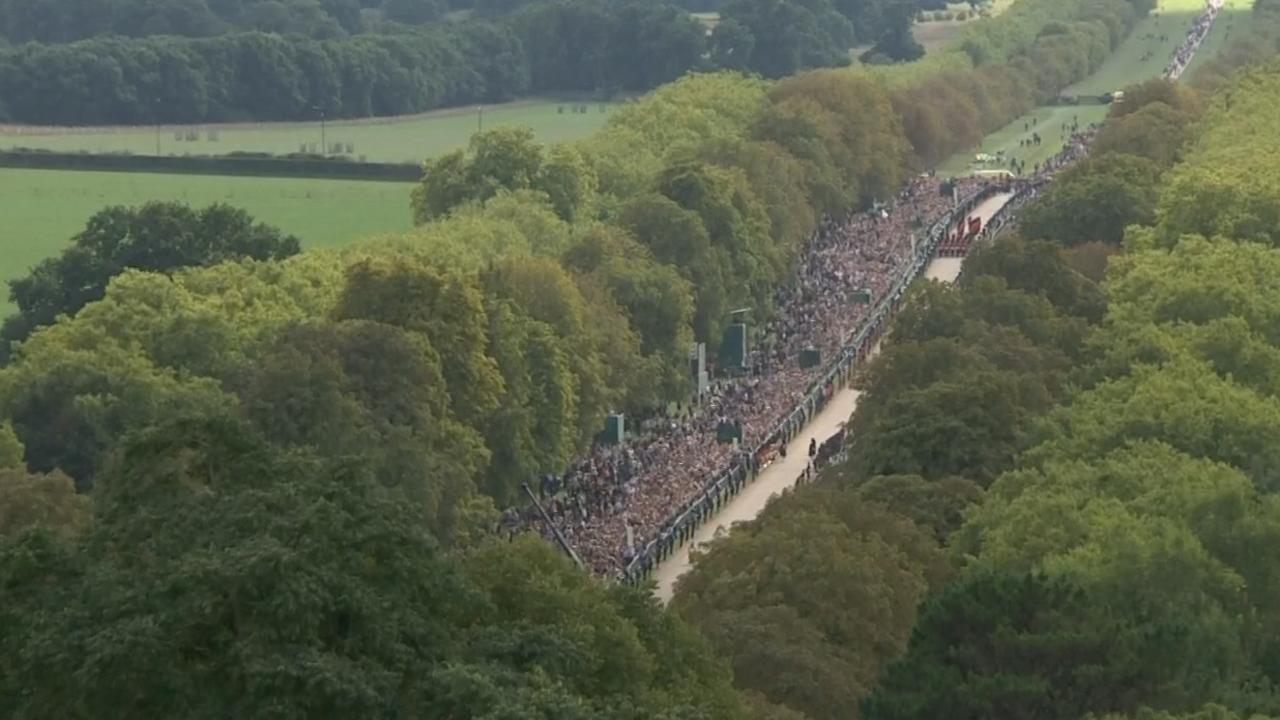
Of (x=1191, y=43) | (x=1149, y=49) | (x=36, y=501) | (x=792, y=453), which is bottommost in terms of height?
(x=1149, y=49)

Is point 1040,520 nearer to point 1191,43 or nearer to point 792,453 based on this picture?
point 792,453

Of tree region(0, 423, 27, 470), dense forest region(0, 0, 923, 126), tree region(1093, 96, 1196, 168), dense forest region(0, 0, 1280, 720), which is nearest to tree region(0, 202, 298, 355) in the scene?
dense forest region(0, 0, 1280, 720)

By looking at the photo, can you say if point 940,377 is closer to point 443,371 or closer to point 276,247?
point 443,371

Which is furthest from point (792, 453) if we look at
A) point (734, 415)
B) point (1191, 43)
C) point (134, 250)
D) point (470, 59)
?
point (1191, 43)

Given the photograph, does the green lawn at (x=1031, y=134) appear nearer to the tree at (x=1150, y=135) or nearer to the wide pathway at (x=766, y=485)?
the tree at (x=1150, y=135)

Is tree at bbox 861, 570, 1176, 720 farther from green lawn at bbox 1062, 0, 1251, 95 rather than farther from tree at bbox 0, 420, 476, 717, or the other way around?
green lawn at bbox 1062, 0, 1251, 95

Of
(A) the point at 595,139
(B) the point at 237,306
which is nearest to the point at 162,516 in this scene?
(B) the point at 237,306
